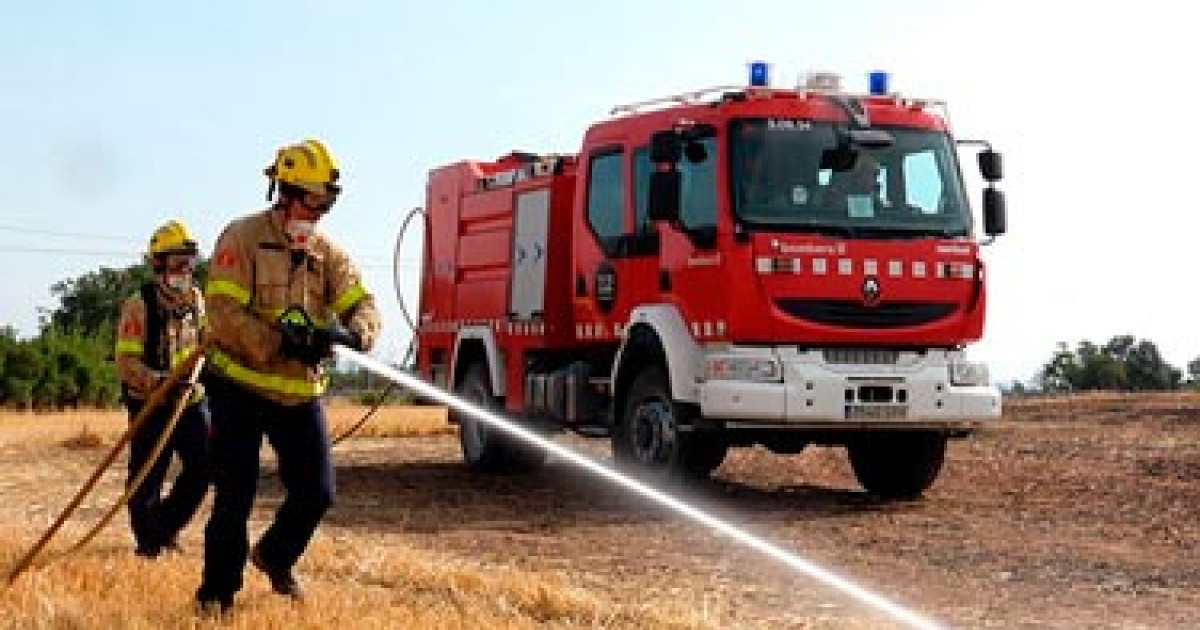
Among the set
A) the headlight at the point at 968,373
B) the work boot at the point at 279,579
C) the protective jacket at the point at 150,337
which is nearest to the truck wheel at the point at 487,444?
the headlight at the point at 968,373

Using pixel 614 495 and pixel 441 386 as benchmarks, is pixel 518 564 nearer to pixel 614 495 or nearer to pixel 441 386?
pixel 614 495

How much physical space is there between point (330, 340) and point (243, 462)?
2.07ft

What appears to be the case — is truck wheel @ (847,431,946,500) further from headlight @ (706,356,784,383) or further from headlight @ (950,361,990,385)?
headlight @ (706,356,784,383)

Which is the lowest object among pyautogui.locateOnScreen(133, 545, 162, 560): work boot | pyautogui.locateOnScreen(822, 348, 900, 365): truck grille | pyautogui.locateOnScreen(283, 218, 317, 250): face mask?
pyautogui.locateOnScreen(133, 545, 162, 560): work boot

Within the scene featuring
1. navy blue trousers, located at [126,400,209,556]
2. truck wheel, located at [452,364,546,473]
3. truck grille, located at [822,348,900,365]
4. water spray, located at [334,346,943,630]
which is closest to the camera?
water spray, located at [334,346,943,630]

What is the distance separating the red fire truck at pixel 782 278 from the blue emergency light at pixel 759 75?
19 mm

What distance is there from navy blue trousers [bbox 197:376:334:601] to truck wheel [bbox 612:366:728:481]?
587 centimetres

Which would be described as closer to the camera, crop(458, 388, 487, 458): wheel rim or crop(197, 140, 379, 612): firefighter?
crop(197, 140, 379, 612): firefighter

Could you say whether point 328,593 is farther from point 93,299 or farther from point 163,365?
point 93,299

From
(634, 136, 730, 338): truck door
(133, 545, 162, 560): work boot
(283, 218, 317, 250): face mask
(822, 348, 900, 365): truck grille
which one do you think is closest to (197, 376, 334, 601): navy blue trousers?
(283, 218, 317, 250): face mask

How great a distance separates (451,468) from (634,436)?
169 inches

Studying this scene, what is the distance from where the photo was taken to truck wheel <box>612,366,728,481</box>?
1262cm

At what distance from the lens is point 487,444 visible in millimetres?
16031

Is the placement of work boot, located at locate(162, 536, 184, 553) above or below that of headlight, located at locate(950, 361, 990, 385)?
below
